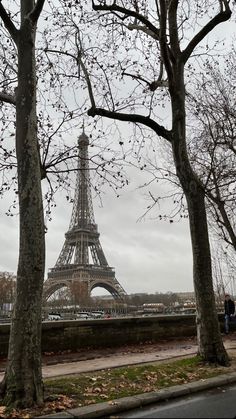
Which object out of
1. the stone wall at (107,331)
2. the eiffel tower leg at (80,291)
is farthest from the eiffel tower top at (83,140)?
the eiffel tower leg at (80,291)

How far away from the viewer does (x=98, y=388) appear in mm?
6906

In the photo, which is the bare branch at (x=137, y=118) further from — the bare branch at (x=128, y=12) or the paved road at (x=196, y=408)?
the paved road at (x=196, y=408)

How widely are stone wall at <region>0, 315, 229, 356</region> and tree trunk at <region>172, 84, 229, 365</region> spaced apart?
4.04m

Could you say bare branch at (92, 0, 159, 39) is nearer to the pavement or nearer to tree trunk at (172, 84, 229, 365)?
tree trunk at (172, 84, 229, 365)

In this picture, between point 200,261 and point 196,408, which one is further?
point 200,261

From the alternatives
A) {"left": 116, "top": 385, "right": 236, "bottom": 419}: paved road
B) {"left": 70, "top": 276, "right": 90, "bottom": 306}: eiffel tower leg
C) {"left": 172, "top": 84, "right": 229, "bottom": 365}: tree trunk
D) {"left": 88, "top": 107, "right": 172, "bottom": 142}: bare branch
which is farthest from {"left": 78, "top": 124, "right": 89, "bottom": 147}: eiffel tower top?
{"left": 70, "top": 276, "right": 90, "bottom": 306}: eiffel tower leg

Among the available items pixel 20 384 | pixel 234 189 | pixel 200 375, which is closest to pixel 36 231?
pixel 20 384

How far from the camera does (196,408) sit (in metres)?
5.95

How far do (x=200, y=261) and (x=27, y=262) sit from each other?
14.0ft

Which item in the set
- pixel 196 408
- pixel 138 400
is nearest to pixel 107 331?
pixel 138 400

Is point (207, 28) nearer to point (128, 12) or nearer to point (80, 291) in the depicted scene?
point (128, 12)

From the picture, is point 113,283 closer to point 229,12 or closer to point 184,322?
point 184,322

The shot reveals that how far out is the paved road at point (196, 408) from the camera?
5.60m

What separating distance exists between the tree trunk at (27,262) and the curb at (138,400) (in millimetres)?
699
